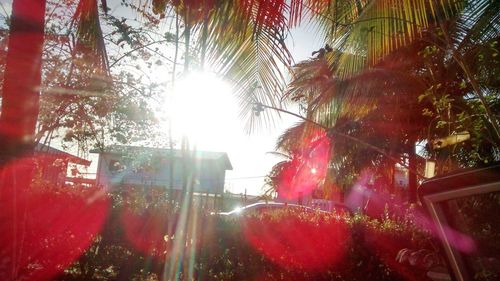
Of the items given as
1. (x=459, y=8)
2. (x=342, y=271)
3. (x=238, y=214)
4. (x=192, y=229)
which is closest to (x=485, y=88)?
(x=459, y=8)

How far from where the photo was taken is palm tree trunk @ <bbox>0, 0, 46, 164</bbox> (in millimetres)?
3721

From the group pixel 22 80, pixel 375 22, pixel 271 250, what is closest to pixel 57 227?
pixel 271 250

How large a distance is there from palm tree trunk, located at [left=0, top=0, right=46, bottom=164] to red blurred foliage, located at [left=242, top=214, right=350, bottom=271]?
14.1 ft

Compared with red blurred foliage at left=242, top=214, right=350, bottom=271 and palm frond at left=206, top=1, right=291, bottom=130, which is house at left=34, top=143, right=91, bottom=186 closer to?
red blurred foliage at left=242, top=214, right=350, bottom=271

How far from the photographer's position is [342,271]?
7.08 m

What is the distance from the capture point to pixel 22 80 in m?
3.78

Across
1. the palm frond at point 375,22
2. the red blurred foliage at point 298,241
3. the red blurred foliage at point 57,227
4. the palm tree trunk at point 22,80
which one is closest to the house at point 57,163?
the red blurred foliage at point 57,227

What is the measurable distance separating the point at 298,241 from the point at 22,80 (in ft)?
15.3

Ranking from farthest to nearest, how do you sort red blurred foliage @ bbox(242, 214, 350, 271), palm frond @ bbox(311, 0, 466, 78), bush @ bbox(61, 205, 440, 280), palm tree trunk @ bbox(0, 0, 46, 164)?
red blurred foliage @ bbox(242, 214, 350, 271)
bush @ bbox(61, 205, 440, 280)
palm frond @ bbox(311, 0, 466, 78)
palm tree trunk @ bbox(0, 0, 46, 164)

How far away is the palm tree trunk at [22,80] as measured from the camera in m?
3.72

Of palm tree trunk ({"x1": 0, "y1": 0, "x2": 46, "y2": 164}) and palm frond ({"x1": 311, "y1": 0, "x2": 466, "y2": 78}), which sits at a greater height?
palm frond ({"x1": 311, "y1": 0, "x2": 466, "y2": 78})

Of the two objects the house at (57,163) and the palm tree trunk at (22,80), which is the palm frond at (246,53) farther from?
the house at (57,163)

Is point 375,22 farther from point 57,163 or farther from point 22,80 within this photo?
point 57,163

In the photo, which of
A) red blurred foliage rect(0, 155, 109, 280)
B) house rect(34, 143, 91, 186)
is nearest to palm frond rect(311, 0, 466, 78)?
red blurred foliage rect(0, 155, 109, 280)
